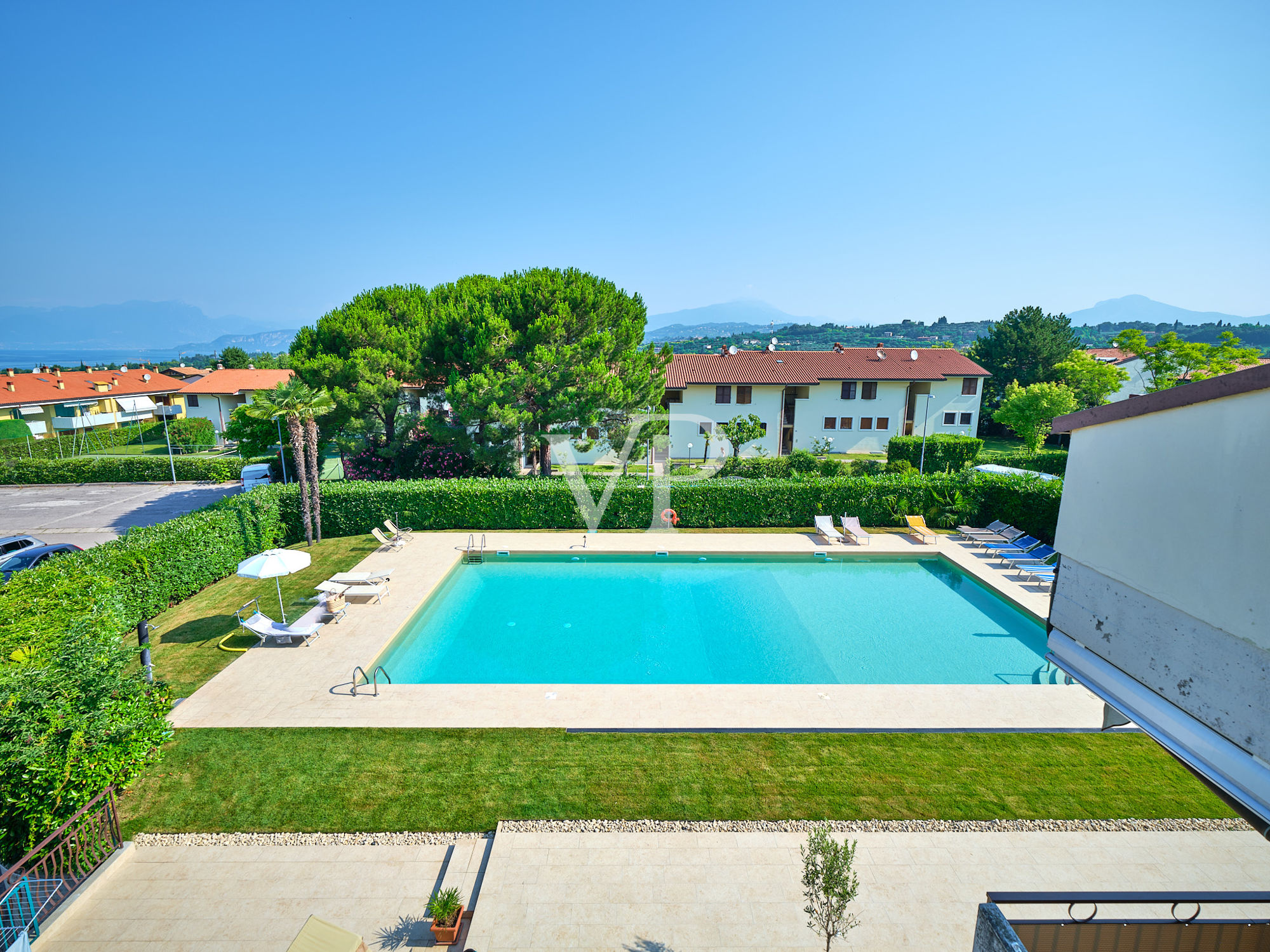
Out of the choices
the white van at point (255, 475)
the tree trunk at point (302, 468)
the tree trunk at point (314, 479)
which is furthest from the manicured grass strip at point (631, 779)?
the white van at point (255, 475)

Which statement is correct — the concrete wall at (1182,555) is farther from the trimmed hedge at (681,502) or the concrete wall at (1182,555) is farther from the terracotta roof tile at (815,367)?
the terracotta roof tile at (815,367)

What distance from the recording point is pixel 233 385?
152 ft

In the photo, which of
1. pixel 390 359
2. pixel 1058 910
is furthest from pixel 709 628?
pixel 390 359

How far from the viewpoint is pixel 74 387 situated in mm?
48469

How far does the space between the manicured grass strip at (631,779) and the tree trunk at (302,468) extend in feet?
34.4

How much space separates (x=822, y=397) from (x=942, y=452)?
8.16m

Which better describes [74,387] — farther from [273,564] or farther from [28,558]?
[273,564]

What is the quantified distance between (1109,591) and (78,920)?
10601mm

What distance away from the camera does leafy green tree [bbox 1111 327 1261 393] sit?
37.1 metres

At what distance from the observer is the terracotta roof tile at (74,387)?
4375 centimetres

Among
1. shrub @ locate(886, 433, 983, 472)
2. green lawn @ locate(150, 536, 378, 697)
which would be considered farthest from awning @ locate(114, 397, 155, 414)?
shrub @ locate(886, 433, 983, 472)

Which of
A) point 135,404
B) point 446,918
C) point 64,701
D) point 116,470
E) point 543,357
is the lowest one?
point 116,470

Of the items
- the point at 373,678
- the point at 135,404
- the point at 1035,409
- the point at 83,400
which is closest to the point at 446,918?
the point at 373,678

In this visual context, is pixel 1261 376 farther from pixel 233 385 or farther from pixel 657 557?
pixel 233 385
